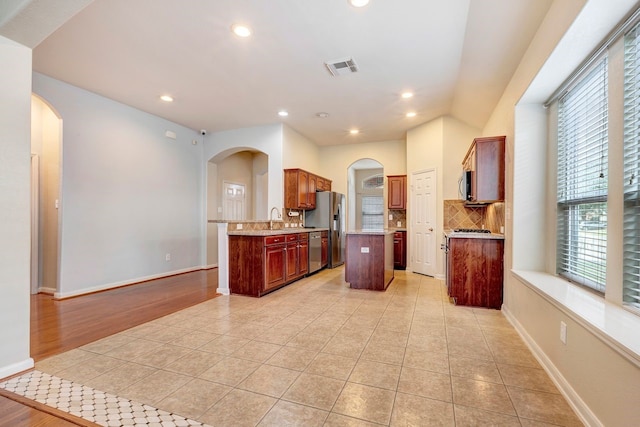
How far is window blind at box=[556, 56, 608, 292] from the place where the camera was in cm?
209

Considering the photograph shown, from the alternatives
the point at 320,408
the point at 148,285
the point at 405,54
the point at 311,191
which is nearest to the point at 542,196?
the point at 405,54

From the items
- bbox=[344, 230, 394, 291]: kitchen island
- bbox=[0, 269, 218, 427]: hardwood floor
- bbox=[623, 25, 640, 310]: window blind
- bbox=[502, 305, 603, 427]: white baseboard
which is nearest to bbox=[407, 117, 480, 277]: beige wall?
bbox=[344, 230, 394, 291]: kitchen island

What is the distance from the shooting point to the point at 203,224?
6.52 metres

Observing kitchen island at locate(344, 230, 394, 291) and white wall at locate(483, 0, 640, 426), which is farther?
kitchen island at locate(344, 230, 394, 291)

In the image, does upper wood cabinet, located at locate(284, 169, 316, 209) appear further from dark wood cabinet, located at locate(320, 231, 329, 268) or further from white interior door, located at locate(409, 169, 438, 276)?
white interior door, located at locate(409, 169, 438, 276)

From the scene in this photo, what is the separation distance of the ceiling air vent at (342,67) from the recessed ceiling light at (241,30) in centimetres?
102

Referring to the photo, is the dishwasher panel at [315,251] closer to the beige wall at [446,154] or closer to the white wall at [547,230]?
the beige wall at [446,154]

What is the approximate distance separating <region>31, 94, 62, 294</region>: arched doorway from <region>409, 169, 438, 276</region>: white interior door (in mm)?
6174

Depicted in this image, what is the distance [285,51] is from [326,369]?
10.8ft

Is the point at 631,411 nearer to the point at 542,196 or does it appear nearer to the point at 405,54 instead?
the point at 542,196

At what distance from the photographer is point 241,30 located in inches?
117

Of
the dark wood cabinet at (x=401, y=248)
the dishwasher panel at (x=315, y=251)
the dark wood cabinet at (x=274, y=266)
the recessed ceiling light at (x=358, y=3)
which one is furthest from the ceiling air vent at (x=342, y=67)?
the dark wood cabinet at (x=401, y=248)

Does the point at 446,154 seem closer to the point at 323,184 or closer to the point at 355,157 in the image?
the point at 355,157

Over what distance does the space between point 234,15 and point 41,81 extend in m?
3.14
